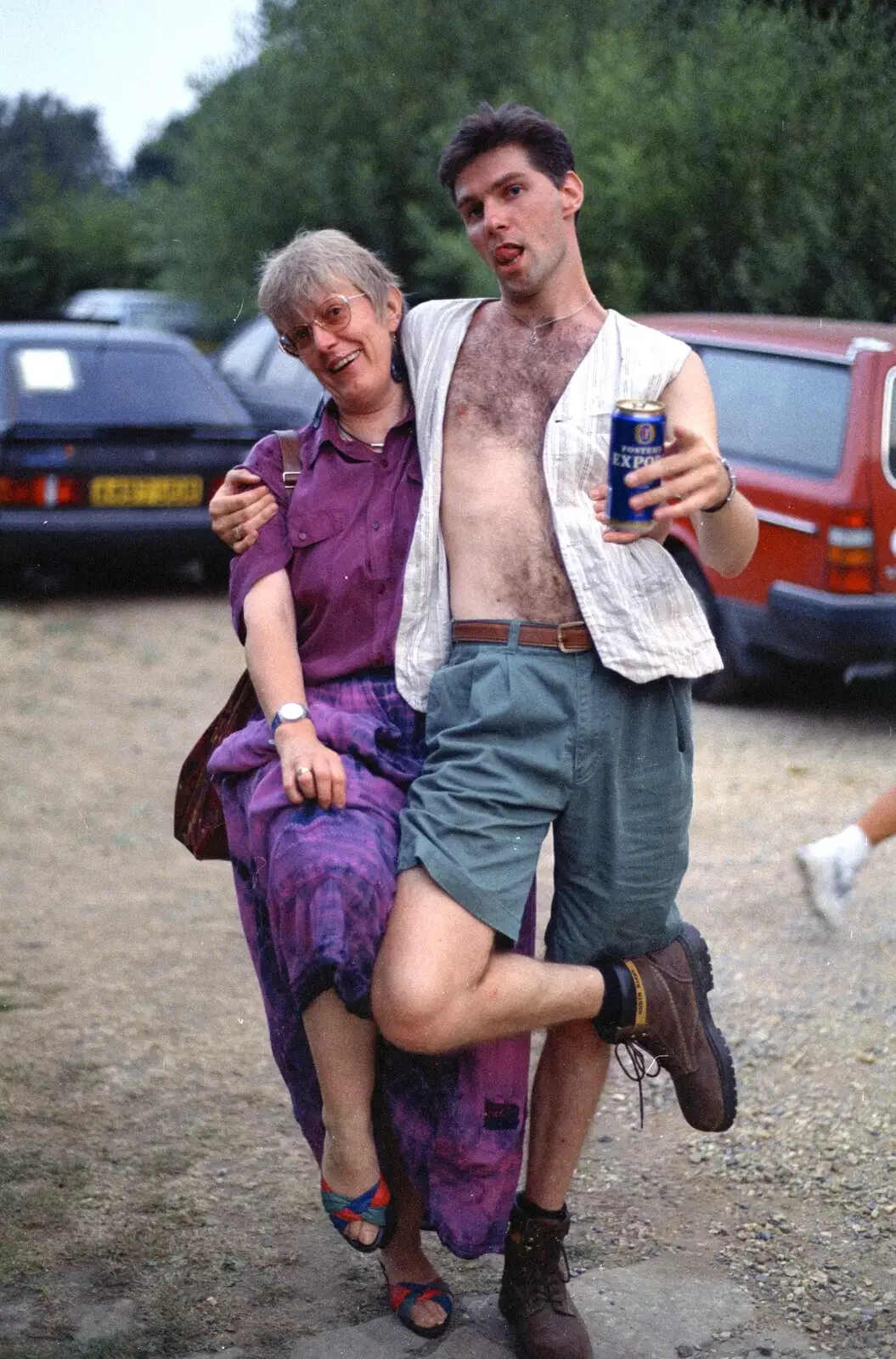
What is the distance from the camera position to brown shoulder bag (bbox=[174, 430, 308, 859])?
3162 mm

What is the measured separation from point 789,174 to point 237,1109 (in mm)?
9125

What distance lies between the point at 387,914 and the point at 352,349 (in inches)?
39.3

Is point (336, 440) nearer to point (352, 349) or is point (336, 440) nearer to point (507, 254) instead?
point (352, 349)

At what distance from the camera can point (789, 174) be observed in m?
11.4

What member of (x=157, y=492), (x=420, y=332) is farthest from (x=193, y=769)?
(x=157, y=492)

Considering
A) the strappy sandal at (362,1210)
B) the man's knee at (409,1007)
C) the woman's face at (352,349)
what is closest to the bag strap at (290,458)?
the woman's face at (352,349)

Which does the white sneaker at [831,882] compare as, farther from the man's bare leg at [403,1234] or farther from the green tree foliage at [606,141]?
the green tree foliage at [606,141]

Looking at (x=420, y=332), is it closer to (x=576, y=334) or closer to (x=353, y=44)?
(x=576, y=334)

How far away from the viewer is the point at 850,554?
22.5 feet

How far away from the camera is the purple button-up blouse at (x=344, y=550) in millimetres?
2939

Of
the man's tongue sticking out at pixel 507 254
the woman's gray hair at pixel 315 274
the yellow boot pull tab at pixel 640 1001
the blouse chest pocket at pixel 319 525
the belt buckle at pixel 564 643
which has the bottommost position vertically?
the yellow boot pull tab at pixel 640 1001

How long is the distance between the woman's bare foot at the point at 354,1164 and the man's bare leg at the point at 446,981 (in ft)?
0.72

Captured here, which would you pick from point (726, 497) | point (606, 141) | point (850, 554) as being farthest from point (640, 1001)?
point (606, 141)

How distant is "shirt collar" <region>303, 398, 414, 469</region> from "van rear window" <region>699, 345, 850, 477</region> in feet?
14.1
